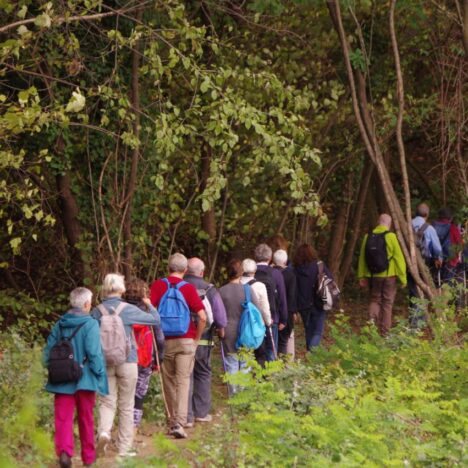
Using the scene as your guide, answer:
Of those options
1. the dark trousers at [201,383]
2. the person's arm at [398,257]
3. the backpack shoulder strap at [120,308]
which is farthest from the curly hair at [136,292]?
the person's arm at [398,257]

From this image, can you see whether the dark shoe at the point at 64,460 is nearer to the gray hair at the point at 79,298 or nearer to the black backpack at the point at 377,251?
the gray hair at the point at 79,298

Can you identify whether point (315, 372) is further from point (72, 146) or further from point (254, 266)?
point (72, 146)

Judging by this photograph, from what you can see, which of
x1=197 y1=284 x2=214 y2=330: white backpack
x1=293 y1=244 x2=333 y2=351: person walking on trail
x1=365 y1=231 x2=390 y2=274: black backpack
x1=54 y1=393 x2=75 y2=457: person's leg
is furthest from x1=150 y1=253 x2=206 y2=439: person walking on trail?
x1=365 y1=231 x2=390 y2=274: black backpack

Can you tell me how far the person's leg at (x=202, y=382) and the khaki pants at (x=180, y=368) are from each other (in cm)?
72

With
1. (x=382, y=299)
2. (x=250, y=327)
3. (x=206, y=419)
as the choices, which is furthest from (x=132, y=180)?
(x=206, y=419)

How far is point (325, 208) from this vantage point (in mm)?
22891

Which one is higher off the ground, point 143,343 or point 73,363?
point 73,363

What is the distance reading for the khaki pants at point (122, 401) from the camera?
30.5 ft

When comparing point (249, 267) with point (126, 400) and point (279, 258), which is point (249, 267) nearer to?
point (279, 258)

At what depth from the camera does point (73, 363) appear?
27.7 feet

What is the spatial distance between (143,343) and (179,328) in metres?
0.71

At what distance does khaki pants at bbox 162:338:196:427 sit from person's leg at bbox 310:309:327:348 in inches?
171

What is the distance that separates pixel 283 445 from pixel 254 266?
16.8 feet

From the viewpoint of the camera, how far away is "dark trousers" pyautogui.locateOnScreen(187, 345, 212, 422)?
38.5 ft
